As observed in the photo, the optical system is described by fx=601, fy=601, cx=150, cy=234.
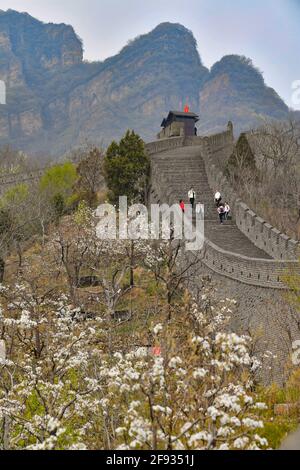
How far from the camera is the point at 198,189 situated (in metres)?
28.8

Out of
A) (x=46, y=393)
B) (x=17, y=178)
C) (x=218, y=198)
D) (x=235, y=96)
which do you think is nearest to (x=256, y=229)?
(x=218, y=198)

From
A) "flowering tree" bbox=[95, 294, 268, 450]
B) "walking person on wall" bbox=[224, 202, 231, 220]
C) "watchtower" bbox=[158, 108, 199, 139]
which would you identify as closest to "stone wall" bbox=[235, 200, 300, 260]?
"walking person on wall" bbox=[224, 202, 231, 220]

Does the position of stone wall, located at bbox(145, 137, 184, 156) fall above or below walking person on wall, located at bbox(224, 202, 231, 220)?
above

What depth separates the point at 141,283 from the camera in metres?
24.5

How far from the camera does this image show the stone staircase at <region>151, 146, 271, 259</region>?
22250mm

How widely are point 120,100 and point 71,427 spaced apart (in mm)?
182506

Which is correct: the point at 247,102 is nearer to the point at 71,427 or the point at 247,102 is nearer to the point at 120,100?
the point at 120,100

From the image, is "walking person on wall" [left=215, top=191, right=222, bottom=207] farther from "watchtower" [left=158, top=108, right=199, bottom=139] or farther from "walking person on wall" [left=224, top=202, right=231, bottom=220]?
"watchtower" [left=158, top=108, right=199, bottom=139]

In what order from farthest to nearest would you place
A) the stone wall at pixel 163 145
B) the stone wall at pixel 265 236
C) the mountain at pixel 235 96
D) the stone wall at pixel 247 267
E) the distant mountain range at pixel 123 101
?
the mountain at pixel 235 96, the distant mountain range at pixel 123 101, the stone wall at pixel 163 145, the stone wall at pixel 265 236, the stone wall at pixel 247 267

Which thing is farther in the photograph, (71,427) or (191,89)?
(191,89)

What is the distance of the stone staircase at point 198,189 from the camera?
2225 centimetres

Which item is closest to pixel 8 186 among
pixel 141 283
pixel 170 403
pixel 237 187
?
pixel 237 187

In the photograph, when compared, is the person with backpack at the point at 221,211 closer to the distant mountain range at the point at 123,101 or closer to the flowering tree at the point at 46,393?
the flowering tree at the point at 46,393

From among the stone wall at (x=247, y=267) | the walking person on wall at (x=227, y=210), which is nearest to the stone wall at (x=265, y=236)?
the walking person on wall at (x=227, y=210)
